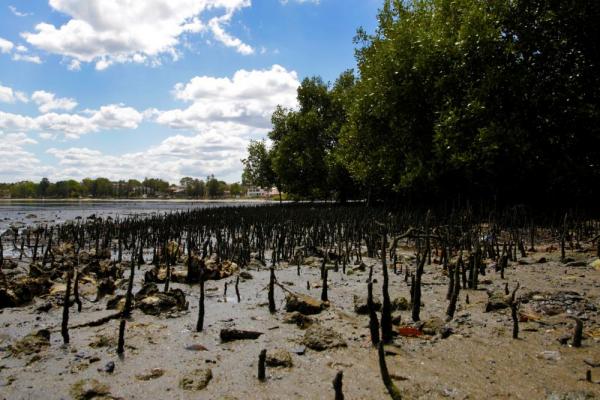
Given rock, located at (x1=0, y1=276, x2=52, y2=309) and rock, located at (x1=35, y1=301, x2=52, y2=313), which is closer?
rock, located at (x1=35, y1=301, x2=52, y2=313)

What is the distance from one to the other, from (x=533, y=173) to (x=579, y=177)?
2616mm

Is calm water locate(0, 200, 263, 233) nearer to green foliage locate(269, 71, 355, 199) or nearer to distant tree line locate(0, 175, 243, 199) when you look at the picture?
green foliage locate(269, 71, 355, 199)

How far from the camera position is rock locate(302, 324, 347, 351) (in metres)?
5.21

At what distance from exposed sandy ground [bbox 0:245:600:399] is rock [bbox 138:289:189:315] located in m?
0.20

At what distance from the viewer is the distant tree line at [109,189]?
144m

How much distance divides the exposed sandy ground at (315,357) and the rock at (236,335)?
0.35 feet

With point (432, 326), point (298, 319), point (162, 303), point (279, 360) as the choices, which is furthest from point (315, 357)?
point (162, 303)

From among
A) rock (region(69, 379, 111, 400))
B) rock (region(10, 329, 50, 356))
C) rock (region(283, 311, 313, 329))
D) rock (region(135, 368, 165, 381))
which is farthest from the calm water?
rock (region(135, 368, 165, 381))

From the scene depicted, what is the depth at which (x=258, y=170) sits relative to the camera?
53656 millimetres

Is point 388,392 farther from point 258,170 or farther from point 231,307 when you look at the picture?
point 258,170

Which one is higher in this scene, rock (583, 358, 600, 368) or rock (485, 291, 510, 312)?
rock (485, 291, 510, 312)

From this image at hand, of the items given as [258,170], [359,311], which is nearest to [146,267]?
[359,311]

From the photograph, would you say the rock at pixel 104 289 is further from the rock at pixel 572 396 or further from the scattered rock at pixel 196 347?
the rock at pixel 572 396

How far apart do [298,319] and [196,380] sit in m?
2.11
